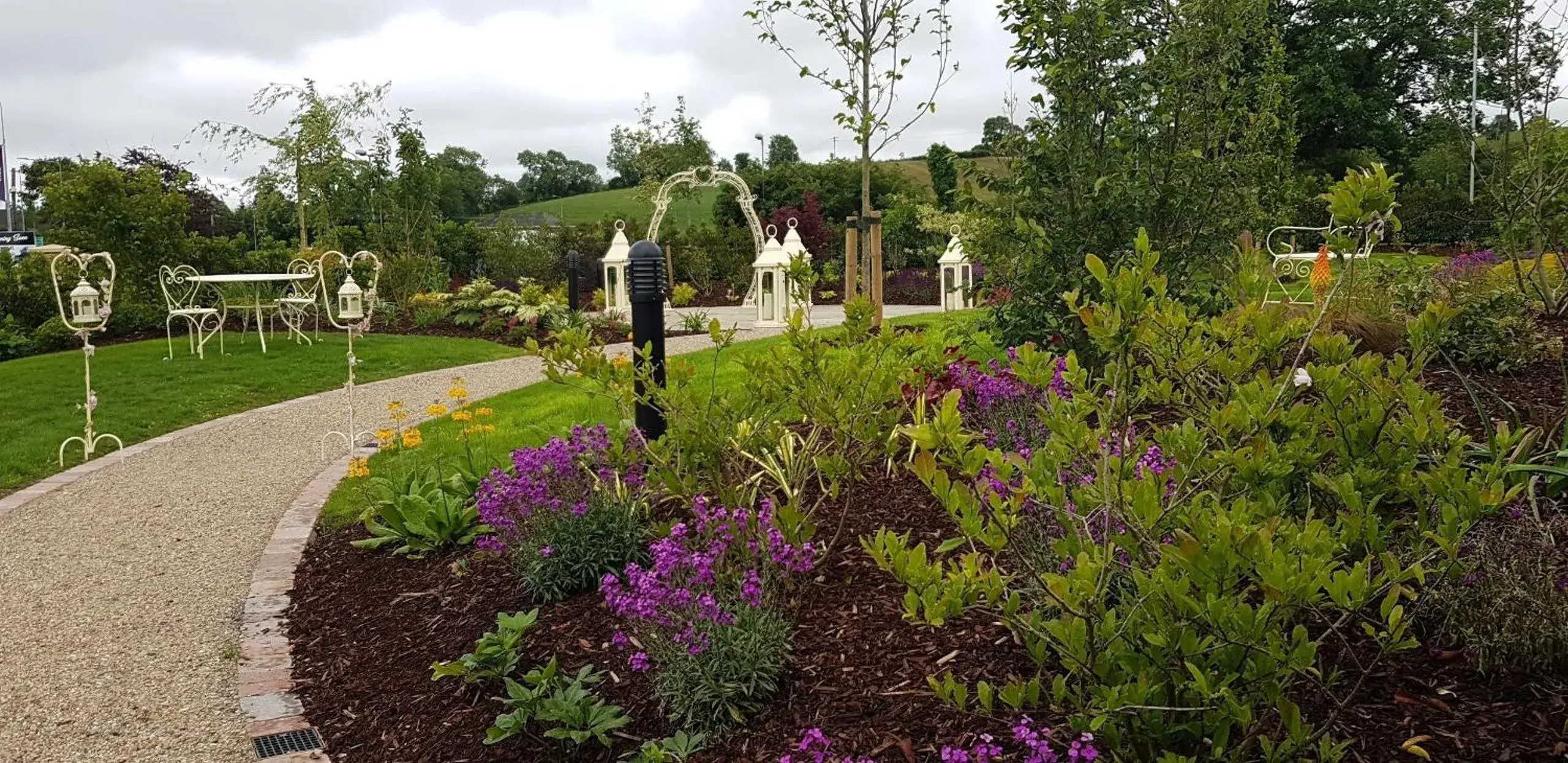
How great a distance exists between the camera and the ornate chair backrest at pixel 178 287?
1074 centimetres

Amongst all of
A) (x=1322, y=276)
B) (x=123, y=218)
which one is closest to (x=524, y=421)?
(x=1322, y=276)

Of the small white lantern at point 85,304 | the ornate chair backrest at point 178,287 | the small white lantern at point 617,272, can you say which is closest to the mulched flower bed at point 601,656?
the small white lantern at point 85,304

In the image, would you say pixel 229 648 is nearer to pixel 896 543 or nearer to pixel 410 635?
pixel 410 635

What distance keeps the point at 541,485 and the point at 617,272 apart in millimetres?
11025

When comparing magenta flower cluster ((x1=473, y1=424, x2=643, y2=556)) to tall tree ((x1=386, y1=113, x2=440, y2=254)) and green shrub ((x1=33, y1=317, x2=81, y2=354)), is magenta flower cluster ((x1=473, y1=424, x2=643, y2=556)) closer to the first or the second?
green shrub ((x1=33, y1=317, x2=81, y2=354))

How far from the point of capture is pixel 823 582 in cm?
308

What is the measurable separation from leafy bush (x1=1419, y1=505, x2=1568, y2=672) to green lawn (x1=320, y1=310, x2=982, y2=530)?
282 cm

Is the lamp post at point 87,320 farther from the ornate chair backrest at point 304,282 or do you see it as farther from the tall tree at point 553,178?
the tall tree at point 553,178

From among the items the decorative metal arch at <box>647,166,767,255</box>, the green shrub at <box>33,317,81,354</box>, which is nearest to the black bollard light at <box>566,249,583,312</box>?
the decorative metal arch at <box>647,166,767,255</box>

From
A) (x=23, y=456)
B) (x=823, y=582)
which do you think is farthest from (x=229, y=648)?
(x=23, y=456)

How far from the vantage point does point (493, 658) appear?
2.87m

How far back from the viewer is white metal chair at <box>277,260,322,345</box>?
1092cm

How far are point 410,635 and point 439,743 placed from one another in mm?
807

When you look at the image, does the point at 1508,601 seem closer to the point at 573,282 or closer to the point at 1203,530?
the point at 1203,530
